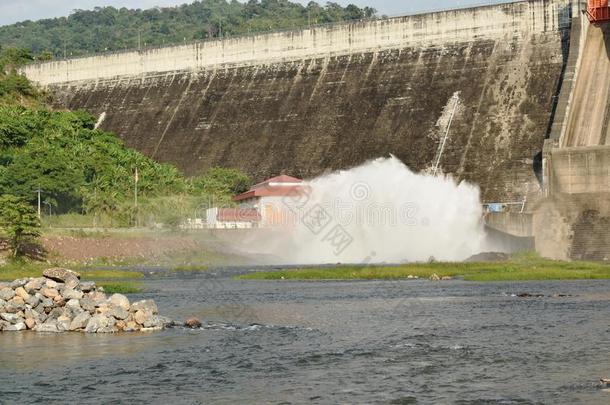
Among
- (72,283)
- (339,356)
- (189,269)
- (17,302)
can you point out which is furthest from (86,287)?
(189,269)

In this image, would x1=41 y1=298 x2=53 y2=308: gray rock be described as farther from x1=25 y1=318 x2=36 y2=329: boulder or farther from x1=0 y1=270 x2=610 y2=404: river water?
x1=0 y1=270 x2=610 y2=404: river water

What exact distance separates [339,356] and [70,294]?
1078 centimetres

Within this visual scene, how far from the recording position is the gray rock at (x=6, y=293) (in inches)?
1366

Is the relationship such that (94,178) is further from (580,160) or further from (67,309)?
(67,309)

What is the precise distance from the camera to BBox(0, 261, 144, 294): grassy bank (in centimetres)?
4762

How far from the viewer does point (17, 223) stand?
218 ft

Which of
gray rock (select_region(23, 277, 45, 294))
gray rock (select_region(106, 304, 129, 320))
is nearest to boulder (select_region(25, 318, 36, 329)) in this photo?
gray rock (select_region(23, 277, 45, 294))

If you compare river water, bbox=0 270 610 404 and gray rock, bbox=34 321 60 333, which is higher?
gray rock, bbox=34 321 60 333

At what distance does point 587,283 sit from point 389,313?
15.5 m

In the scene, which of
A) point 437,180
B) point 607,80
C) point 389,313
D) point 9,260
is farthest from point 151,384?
point 607,80

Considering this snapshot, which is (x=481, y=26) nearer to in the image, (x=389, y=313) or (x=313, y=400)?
(x=389, y=313)

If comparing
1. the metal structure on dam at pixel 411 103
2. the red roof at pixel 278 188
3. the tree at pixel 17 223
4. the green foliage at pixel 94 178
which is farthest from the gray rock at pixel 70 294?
the green foliage at pixel 94 178

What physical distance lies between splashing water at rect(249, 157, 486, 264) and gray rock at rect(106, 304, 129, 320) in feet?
119

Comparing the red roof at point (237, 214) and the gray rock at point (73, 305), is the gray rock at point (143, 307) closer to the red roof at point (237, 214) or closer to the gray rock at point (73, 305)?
the gray rock at point (73, 305)
